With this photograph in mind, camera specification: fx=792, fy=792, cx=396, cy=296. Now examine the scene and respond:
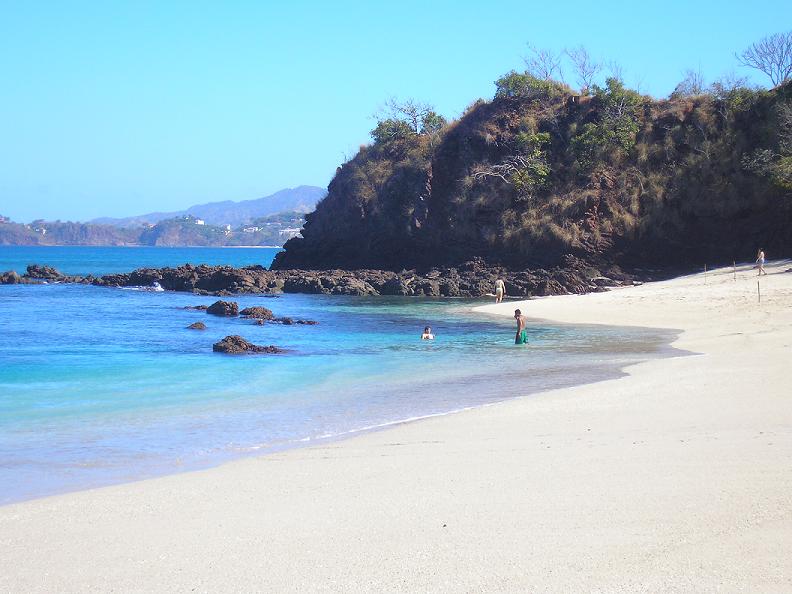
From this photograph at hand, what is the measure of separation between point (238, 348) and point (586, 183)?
26454mm

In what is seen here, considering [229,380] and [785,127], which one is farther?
[785,127]

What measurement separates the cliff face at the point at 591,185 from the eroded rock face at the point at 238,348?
74.1ft

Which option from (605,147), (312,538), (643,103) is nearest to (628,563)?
(312,538)

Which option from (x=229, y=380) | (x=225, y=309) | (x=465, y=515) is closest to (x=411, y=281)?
(x=225, y=309)

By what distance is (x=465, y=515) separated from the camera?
6.44 metres

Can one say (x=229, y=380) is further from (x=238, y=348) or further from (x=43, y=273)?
(x=43, y=273)

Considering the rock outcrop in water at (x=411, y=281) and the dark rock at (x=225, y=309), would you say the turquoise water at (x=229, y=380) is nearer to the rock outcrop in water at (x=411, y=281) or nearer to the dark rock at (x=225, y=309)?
the dark rock at (x=225, y=309)

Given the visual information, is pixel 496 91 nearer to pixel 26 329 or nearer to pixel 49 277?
pixel 26 329

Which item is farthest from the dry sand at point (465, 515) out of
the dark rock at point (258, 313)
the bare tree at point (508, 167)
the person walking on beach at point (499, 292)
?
the bare tree at point (508, 167)

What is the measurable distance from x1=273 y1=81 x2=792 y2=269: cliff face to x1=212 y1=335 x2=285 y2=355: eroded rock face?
22571 mm

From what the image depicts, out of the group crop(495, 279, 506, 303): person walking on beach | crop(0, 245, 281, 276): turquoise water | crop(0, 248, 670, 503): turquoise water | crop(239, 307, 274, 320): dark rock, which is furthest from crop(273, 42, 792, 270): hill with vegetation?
crop(0, 245, 281, 276): turquoise water

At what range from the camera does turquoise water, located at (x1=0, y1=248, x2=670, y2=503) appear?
980 centimetres

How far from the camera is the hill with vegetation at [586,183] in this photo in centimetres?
3806

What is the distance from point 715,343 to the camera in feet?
59.7
